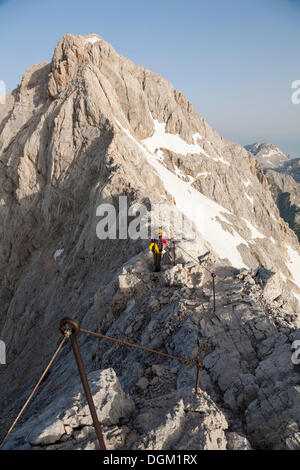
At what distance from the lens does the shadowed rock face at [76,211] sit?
41.3 ft

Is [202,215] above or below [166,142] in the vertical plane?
below

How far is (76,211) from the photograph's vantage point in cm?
2912

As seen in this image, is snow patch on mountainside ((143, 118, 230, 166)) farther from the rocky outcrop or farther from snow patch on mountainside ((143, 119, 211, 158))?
the rocky outcrop

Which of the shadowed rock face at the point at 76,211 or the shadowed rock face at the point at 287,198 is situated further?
the shadowed rock face at the point at 287,198

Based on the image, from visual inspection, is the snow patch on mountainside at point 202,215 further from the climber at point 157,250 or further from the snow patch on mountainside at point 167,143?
the climber at point 157,250

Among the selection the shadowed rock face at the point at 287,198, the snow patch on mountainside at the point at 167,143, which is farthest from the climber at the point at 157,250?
the shadowed rock face at the point at 287,198

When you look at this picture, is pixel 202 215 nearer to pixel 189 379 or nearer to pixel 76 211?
pixel 76 211

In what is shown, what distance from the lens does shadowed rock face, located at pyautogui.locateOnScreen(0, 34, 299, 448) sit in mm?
12578

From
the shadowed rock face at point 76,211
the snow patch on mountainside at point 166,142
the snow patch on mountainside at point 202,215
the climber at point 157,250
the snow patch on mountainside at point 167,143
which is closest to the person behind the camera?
the climber at point 157,250

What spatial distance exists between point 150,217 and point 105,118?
18705 mm

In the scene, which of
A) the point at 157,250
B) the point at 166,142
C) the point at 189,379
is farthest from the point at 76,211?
the point at 166,142

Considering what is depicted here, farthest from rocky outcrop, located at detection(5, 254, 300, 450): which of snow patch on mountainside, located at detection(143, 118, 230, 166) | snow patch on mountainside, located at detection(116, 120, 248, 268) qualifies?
snow patch on mountainside, located at detection(143, 118, 230, 166)

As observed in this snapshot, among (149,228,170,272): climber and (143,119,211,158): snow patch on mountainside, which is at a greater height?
(143,119,211,158): snow patch on mountainside

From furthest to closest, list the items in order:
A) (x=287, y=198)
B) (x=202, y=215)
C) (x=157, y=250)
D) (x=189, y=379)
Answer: (x=287, y=198), (x=202, y=215), (x=157, y=250), (x=189, y=379)
